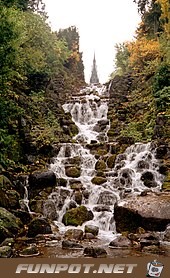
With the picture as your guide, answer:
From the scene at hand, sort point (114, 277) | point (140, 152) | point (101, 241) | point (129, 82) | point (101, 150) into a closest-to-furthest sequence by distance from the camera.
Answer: point (114, 277) < point (101, 241) < point (140, 152) < point (101, 150) < point (129, 82)

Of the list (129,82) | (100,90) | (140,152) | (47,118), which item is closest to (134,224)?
(140,152)

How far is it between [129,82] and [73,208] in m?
17.3

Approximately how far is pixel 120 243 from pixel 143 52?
22.1m

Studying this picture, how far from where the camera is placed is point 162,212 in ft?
39.5

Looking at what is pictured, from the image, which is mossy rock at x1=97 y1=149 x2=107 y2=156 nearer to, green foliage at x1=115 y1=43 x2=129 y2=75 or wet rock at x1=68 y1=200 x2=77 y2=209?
Result: wet rock at x1=68 y1=200 x2=77 y2=209

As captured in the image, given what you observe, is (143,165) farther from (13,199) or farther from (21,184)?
(13,199)

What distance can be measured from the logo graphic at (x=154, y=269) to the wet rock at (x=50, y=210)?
29.1 feet

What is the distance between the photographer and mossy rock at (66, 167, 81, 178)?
17.0m

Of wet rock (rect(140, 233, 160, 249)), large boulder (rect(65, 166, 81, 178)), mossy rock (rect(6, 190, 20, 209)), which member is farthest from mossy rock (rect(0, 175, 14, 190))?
wet rock (rect(140, 233, 160, 249))

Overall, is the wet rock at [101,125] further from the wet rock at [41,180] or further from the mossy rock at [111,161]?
the wet rock at [41,180]

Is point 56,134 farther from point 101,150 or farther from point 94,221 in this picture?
point 94,221

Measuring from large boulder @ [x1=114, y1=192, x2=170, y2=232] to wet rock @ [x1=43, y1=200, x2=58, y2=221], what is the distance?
278 cm

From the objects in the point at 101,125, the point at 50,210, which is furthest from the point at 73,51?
the point at 50,210

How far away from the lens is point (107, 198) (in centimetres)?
1488
